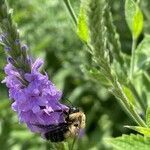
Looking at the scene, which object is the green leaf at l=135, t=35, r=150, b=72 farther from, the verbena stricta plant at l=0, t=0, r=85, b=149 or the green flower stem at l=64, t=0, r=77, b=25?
the verbena stricta plant at l=0, t=0, r=85, b=149

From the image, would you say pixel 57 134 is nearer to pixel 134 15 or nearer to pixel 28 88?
pixel 28 88

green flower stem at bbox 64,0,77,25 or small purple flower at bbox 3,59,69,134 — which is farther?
green flower stem at bbox 64,0,77,25

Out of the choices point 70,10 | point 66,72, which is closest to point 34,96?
point 70,10

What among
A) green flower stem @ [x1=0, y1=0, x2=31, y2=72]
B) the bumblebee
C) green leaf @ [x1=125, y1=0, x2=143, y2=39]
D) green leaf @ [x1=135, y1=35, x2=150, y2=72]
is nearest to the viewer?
green flower stem @ [x1=0, y1=0, x2=31, y2=72]

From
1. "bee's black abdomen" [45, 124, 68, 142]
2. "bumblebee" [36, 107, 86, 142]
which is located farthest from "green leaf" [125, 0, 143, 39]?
"bee's black abdomen" [45, 124, 68, 142]

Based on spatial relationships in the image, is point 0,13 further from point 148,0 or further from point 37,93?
point 148,0

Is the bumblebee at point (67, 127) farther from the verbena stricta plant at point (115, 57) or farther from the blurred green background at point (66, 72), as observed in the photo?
the blurred green background at point (66, 72)

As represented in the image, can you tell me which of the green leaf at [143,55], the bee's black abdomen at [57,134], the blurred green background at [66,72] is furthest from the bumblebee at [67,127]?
the blurred green background at [66,72]
